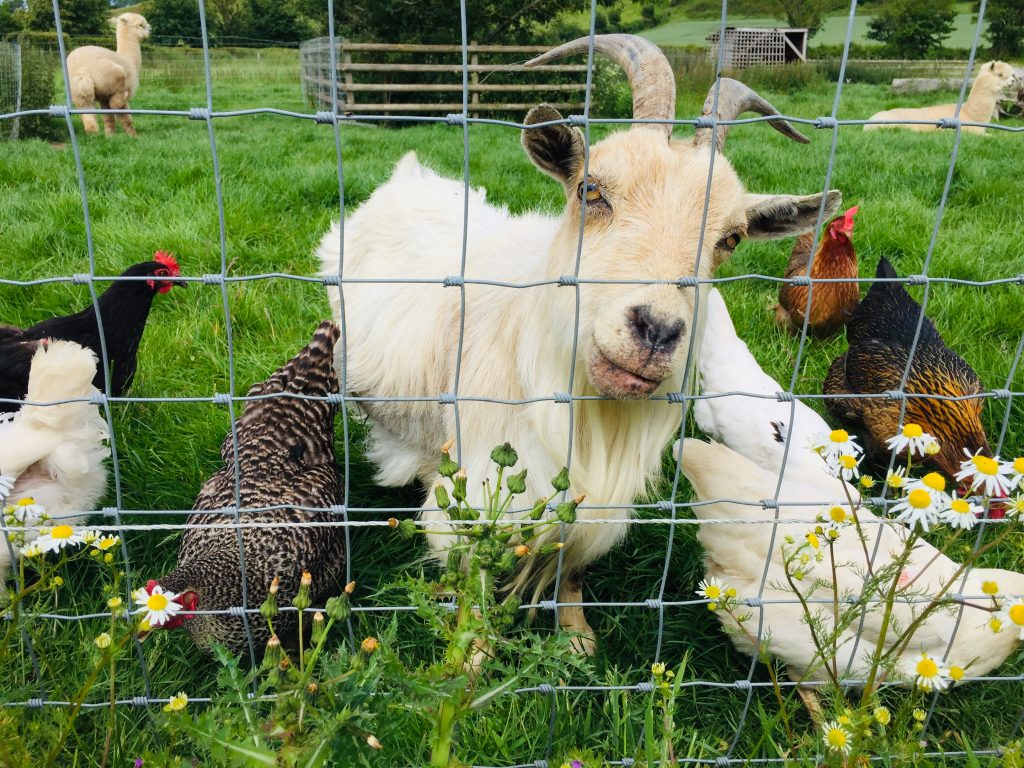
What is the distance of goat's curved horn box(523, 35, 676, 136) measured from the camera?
7.09ft

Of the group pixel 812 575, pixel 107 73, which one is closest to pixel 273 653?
pixel 812 575

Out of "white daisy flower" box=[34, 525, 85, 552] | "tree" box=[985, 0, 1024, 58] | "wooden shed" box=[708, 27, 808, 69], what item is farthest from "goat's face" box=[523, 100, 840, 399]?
"tree" box=[985, 0, 1024, 58]

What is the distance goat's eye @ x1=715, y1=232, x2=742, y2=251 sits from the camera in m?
2.19

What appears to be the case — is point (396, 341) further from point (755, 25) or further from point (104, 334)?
point (755, 25)

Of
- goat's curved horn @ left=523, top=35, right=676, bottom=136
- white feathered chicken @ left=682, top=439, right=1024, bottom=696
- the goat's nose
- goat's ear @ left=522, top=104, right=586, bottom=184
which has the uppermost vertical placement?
goat's curved horn @ left=523, top=35, right=676, bottom=136

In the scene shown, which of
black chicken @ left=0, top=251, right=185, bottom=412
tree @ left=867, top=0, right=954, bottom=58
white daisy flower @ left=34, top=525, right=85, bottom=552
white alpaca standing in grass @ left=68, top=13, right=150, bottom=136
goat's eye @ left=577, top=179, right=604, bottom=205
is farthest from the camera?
tree @ left=867, top=0, right=954, bottom=58

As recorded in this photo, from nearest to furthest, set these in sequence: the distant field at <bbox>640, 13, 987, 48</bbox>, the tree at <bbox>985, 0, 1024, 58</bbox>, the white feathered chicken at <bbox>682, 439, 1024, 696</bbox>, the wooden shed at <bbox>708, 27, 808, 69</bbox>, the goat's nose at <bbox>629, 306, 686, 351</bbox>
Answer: the goat's nose at <bbox>629, 306, 686, 351</bbox> → the white feathered chicken at <bbox>682, 439, 1024, 696</bbox> → the wooden shed at <bbox>708, 27, 808, 69</bbox> → the distant field at <bbox>640, 13, 987, 48</bbox> → the tree at <bbox>985, 0, 1024, 58</bbox>

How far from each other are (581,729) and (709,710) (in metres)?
0.40

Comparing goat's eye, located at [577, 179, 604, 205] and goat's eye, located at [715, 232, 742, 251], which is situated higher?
goat's eye, located at [577, 179, 604, 205]

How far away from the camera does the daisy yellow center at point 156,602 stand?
146cm

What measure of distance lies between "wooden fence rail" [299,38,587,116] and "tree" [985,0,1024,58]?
58.7 feet

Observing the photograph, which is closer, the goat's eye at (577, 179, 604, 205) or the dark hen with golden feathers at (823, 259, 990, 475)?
the goat's eye at (577, 179, 604, 205)

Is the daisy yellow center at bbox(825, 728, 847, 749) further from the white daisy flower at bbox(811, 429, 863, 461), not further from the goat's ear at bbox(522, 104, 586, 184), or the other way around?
the goat's ear at bbox(522, 104, 586, 184)

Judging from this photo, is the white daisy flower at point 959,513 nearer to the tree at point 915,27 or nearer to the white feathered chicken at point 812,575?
the white feathered chicken at point 812,575
